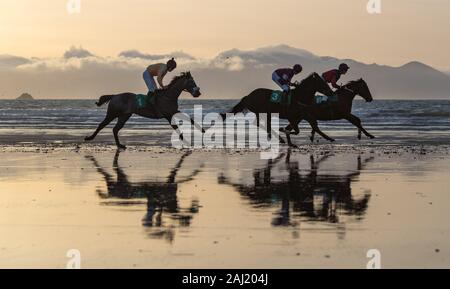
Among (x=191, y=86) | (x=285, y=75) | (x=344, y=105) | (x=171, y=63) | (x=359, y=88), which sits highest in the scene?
(x=171, y=63)

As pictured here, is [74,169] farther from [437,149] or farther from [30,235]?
[437,149]

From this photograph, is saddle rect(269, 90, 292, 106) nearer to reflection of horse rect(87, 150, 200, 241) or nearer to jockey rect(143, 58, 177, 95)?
jockey rect(143, 58, 177, 95)

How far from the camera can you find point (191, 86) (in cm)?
2633

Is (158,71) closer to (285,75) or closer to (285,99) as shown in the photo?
(285,75)

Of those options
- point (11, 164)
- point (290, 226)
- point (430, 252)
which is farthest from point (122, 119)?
point (430, 252)

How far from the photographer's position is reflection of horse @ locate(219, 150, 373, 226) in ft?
38.4

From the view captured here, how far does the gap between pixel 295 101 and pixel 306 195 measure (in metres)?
13.9

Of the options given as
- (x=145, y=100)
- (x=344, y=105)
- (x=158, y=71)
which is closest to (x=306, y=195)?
(x=158, y=71)

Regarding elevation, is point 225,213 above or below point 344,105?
below

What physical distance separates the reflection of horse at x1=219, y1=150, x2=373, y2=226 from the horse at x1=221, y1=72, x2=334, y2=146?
886 cm

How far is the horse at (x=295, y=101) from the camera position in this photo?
26797 millimetres

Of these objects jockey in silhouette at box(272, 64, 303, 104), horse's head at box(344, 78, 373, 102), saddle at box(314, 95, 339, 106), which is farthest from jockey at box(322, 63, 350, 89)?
jockey in silhouette at box(272, 64, 303, 104)

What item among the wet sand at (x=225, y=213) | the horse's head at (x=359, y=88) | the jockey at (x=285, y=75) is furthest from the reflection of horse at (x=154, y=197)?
the horse's head at (x=359, y=88)
